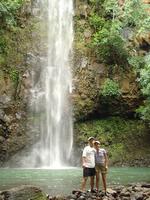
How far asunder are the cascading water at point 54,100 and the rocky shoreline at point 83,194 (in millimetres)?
14775

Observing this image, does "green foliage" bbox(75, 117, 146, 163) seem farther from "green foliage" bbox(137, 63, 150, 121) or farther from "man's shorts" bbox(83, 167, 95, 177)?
"man's shorts" bbox(83, 167, 95, 177)

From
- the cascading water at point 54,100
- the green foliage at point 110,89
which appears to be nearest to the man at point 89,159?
the cascading water at point 54,100

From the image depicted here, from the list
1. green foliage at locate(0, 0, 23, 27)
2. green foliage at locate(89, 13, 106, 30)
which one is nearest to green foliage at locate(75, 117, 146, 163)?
green foliage at locate(89, 13, 106, 30)

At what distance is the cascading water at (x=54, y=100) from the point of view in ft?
103

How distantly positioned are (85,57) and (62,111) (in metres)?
4.40

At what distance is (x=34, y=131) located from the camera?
104 feet

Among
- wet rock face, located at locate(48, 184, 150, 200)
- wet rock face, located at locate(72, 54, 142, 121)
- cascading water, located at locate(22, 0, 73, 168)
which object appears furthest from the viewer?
wet rock face, located at locate(72, 54, 142, 121)

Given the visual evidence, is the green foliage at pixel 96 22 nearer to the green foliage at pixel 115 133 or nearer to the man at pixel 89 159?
the green foliage at pixel 115 133

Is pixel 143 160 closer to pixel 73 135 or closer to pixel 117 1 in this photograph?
pixel 73 135

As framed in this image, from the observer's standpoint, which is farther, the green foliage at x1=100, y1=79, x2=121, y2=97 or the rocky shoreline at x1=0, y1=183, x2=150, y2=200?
the green foliage at x1=100, y1=79, x2=121, y2=97

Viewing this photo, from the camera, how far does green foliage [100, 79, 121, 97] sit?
32.2 metres

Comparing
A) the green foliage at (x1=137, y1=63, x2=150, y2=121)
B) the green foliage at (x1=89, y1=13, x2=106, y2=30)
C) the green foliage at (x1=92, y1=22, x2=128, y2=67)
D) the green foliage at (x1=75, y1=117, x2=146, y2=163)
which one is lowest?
the green foliage at (x1=75, y1=117, x2=146, y2=163)

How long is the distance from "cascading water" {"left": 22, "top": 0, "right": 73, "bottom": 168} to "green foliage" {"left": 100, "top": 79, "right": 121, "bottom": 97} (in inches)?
99.2

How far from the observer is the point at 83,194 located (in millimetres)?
15023
